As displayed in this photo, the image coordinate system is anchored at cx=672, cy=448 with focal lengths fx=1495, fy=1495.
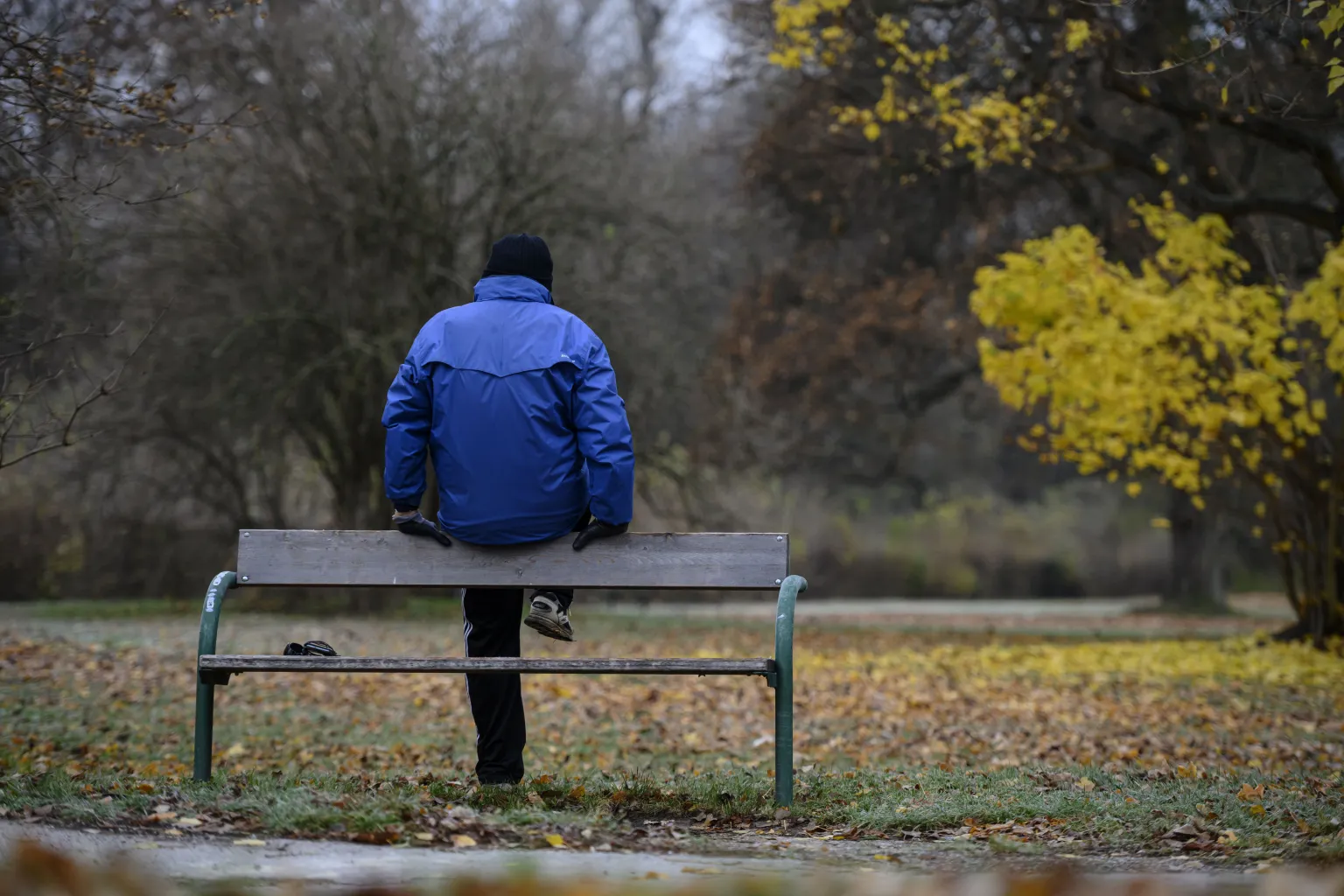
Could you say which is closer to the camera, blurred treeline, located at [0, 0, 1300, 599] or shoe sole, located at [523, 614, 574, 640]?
shoe sole, located at [523, 614, 574, 640]

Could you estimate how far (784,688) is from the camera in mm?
5230

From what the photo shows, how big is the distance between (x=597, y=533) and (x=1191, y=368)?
28.6 feet

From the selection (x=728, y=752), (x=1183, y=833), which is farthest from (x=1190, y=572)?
(x=1183, y=833)

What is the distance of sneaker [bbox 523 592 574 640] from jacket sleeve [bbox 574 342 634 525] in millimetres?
347

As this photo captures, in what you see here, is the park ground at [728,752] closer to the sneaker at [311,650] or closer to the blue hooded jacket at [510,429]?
the sneaker at [311,650]

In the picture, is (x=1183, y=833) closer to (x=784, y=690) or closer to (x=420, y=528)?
(x=784, y=690)

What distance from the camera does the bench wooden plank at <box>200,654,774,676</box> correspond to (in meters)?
5.03

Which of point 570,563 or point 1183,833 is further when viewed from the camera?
point 570,563

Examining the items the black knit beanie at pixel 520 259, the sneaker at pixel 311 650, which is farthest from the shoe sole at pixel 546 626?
the black knit beanie at pixel 520 259

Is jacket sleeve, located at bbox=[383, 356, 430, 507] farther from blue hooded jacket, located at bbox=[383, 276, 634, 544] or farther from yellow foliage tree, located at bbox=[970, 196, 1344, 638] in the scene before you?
yellow foliage tree, located at bbox=[970, 196, 1344, 638]

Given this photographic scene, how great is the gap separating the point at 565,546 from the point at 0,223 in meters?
5.57

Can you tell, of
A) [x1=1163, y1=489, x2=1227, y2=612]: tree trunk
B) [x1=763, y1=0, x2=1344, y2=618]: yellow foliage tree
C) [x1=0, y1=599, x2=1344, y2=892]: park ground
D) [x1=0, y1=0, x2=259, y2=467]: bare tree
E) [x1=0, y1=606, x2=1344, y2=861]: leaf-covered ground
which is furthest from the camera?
[x1=1163, y1=489, x2=1227, y2=612]: tree trunk

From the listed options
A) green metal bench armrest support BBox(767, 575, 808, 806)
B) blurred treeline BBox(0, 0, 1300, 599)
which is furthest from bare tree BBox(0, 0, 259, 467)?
blurred treeline BBox(0, 0, 1300, 599)

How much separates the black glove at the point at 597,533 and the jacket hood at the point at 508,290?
908mm
